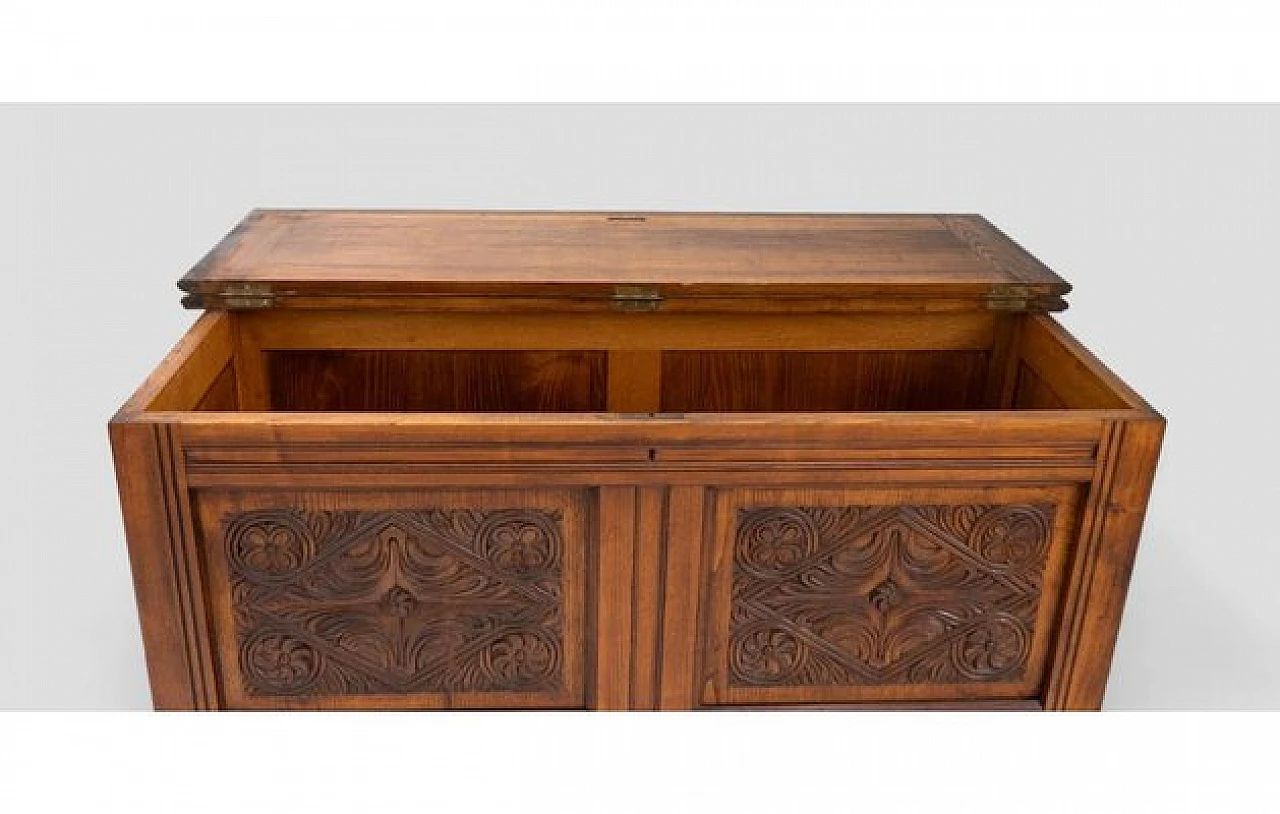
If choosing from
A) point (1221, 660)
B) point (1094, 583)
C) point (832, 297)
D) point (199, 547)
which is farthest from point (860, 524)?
point (199, 547)

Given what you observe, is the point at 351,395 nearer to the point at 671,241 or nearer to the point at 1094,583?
the point at 671,241

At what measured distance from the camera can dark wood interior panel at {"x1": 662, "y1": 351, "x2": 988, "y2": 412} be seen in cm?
253

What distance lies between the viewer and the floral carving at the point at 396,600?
1852 mm

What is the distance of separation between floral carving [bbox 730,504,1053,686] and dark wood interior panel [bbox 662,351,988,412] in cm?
69

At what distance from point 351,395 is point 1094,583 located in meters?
1.54

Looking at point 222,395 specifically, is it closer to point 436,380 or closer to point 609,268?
point 436,380

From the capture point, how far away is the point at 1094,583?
1.95 meters

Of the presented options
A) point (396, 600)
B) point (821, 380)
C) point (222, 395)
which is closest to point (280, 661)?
point (396, 600)

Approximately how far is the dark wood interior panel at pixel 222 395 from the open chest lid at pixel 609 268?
14 cm

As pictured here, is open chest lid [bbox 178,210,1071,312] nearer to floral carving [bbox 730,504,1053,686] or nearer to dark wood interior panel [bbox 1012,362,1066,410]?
dark wood interior panel [bbox 1012,362,1066,410]

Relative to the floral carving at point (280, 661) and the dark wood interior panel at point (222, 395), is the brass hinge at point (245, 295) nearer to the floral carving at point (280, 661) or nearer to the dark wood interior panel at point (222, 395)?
the dark wood interior panel at point (222, 395)

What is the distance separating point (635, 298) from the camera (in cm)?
237

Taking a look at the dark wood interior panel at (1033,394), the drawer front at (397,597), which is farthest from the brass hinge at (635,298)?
the dark wood interior panel at (1033,394)

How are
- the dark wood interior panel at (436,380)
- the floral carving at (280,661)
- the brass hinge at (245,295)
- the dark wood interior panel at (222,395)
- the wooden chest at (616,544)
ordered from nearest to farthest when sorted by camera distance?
1. the wooden chest at (616,544)
2. the floral carving at (280,661)
3. the dark wood interior panel at (222,395)
4. the brass hinge at (245,295)
5. the dark wood interior panel at (436,380)
